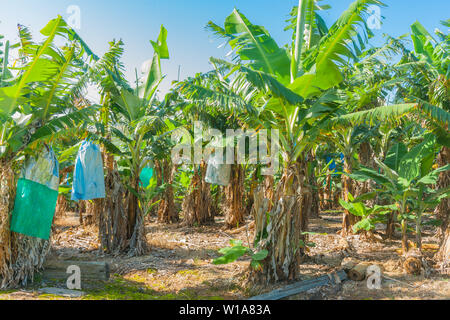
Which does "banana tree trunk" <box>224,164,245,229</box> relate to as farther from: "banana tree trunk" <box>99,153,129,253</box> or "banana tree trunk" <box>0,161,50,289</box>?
"banana tree trunk" <box>0,161,50,289</box>

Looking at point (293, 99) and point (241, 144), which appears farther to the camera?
point (241, 144)

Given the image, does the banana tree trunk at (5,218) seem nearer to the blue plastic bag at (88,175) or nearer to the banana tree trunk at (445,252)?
the blue plastic bag at (88,175)

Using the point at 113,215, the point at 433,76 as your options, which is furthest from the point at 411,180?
the point at 113,215

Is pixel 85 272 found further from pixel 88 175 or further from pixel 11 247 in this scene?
pixel 88 175

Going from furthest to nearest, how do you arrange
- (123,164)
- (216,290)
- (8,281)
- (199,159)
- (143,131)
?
(199,159) < (123,164) < (143,131) < (216,290) < (8,281)

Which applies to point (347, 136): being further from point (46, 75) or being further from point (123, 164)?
point (46, 75)

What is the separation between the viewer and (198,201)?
380 inches

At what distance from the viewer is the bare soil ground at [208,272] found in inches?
173

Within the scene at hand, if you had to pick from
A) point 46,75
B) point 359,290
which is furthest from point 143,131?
point 359,290

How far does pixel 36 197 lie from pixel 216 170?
4590mm

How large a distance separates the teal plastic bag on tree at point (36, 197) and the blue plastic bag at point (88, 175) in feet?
1.89

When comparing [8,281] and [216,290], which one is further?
[216,290]

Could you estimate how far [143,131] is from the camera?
637 centimetres

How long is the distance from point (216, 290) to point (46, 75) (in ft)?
12.1
